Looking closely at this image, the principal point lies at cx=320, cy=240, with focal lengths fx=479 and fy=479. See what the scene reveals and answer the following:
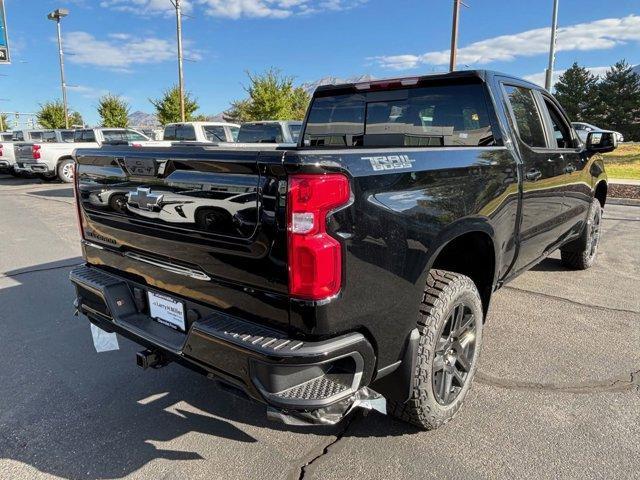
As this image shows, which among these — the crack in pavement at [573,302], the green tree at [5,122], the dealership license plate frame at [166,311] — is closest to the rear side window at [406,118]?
the dealership license plate frame at [166,311]

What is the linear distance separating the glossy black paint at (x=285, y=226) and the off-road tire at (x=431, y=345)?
15 centimetres

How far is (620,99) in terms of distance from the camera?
4922 centimetres

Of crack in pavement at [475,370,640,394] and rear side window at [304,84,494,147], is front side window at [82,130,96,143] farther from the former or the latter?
crack in pavement at [475,370,640,394]

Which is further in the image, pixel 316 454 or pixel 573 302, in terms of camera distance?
pixel 573 302

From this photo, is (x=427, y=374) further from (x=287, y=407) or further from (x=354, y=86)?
(x=354, y=86)

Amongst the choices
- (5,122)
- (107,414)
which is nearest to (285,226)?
(107,414)

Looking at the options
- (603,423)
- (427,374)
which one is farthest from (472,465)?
(603,423)

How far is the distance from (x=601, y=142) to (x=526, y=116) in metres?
1.43

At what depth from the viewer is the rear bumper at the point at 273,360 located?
186cm

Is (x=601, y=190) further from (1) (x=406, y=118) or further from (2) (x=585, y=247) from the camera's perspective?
(1) (x=406, y=118)

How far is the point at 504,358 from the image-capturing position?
3477 millimetres

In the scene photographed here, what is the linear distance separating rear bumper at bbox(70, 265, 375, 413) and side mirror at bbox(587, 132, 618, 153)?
3.65 meters

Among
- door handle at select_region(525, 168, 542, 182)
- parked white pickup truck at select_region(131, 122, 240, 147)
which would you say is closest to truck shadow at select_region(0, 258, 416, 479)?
door handle at select_region(525, 168, 542, 182)

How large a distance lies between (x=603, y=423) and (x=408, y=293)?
151 cm
